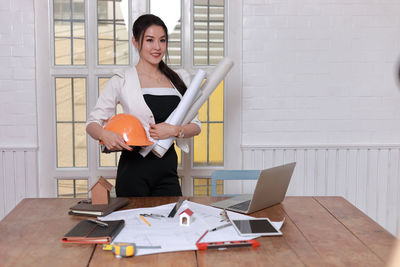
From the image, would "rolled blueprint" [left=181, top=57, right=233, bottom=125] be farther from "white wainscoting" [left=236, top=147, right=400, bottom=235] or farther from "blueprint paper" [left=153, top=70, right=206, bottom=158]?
"white wainscoting" [left=236, top=147, right=400, bottom=235]

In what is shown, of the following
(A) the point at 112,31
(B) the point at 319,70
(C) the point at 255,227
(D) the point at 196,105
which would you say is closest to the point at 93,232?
(C) the point at 255,227

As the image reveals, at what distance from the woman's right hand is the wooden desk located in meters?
0.33

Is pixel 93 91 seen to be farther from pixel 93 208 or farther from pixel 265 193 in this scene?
pixel 265 193

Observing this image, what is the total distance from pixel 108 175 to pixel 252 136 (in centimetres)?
132

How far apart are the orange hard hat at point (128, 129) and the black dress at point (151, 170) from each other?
1.05 ft

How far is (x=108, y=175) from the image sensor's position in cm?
386

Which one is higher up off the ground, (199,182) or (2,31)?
(2,31)

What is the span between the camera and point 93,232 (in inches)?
65.5

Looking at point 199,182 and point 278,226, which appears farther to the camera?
point 199,182

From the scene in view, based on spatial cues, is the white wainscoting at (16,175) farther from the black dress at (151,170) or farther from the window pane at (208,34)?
the window pane at (208,34)

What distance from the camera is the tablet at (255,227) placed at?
169 centimetres

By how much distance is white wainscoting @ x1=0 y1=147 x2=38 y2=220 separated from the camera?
3.72 m

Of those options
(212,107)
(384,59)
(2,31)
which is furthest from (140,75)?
(384,59)

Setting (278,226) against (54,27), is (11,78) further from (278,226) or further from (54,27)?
(278,226)
